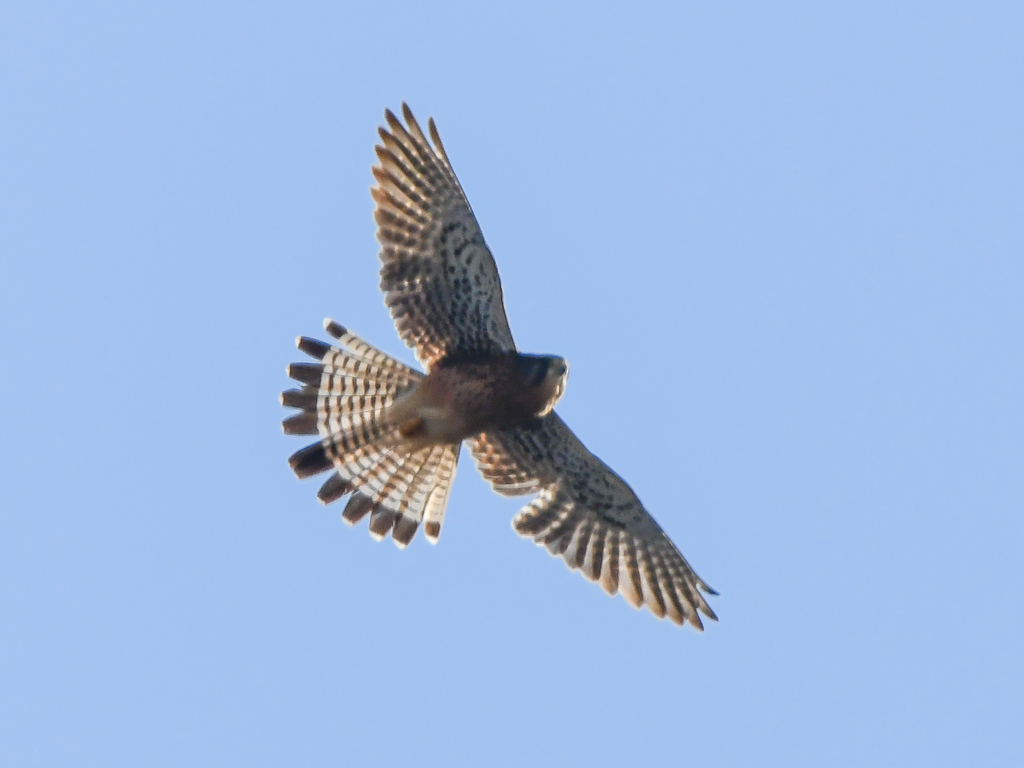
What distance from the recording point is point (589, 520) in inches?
591

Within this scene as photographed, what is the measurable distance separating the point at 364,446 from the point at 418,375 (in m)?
0.83

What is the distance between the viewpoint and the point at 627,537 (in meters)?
15.1

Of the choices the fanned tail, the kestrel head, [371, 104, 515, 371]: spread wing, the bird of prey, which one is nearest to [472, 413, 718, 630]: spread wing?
the bird of prey

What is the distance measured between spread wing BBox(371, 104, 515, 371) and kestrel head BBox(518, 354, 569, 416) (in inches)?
19.3

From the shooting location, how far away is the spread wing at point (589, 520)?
1475 cm

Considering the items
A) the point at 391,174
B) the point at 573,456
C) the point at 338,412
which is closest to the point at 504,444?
the point at 573,456

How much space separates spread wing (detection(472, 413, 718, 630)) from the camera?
14.8m

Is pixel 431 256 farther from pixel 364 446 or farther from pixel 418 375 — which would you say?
pixel 364 446

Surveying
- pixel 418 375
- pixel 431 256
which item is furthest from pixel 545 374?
pixel 431 256

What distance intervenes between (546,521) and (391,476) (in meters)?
1.44

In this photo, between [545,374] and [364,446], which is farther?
[364,446]

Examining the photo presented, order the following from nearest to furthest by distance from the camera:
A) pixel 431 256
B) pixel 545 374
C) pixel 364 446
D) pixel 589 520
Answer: pixel 545 374 → pixel 431 256 → pixel 364 446 → pixel 589 520

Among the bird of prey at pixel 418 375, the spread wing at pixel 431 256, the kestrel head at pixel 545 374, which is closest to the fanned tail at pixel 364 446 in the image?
the bird of prey at pixel 418 375

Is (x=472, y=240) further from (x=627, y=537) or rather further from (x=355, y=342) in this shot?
(x=627, y=537)
